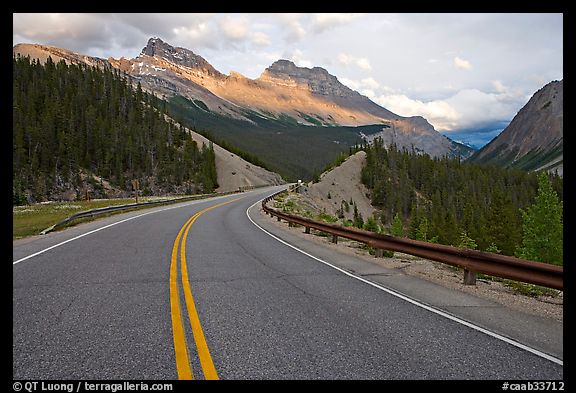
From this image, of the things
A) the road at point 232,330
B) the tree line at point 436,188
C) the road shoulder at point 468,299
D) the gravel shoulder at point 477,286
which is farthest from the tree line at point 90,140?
the road shoulder at point 468,299

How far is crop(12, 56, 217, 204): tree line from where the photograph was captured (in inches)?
3632

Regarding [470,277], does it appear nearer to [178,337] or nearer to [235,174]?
[178,337]

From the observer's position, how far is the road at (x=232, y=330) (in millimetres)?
4133

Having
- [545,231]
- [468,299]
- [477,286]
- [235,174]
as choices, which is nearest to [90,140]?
[235,174]

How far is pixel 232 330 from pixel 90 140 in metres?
116

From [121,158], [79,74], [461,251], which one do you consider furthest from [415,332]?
[79,74]

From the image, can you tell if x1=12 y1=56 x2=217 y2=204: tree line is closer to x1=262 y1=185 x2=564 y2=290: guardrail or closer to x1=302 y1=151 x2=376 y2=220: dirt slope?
x1=302 y1=151 x2=376 y2=220: dirt slope

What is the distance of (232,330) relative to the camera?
525 cm

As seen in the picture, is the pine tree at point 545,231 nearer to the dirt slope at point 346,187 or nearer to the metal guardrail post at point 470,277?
the metal guardrail post at point 470,277

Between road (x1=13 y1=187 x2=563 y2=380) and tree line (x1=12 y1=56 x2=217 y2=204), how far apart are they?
287 ft

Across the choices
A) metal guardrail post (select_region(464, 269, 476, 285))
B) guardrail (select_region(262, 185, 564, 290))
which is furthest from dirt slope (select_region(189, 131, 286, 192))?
metal guardrail post (select_region(464, 269, 476, 285))
